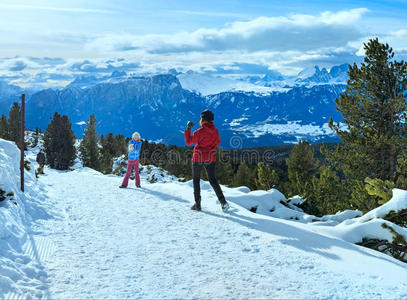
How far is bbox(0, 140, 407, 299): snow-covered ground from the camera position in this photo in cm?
408

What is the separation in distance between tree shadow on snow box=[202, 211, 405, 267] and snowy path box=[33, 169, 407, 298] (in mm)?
18

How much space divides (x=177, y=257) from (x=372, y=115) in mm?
13234

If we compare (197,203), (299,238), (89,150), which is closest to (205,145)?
(197,203)

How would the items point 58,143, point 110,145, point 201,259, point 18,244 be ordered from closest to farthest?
point 201,259 < point 18,244 < point 58,143 < point 110,145

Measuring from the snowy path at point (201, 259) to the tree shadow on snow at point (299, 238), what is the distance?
2cm

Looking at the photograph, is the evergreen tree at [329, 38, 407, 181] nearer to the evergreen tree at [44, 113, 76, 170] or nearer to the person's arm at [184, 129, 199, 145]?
the person's arm at [184, 129, 199, 145]

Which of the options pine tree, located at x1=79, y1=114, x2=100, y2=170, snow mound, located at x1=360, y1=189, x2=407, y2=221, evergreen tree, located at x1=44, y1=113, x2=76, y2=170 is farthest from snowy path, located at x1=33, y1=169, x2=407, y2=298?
pine tree, located at x1=79, y1=114, x2=100, y2=170

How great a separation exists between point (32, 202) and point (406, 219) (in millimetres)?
8460

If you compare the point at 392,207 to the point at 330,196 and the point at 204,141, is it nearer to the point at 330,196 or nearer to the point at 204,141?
the point at 204,141

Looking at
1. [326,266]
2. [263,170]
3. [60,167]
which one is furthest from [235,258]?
[60,167]

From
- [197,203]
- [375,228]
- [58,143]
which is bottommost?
[58,143]

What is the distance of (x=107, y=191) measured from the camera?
36.3ft

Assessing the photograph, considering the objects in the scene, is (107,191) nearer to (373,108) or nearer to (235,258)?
(235,258)

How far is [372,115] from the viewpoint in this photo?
15.0 m
